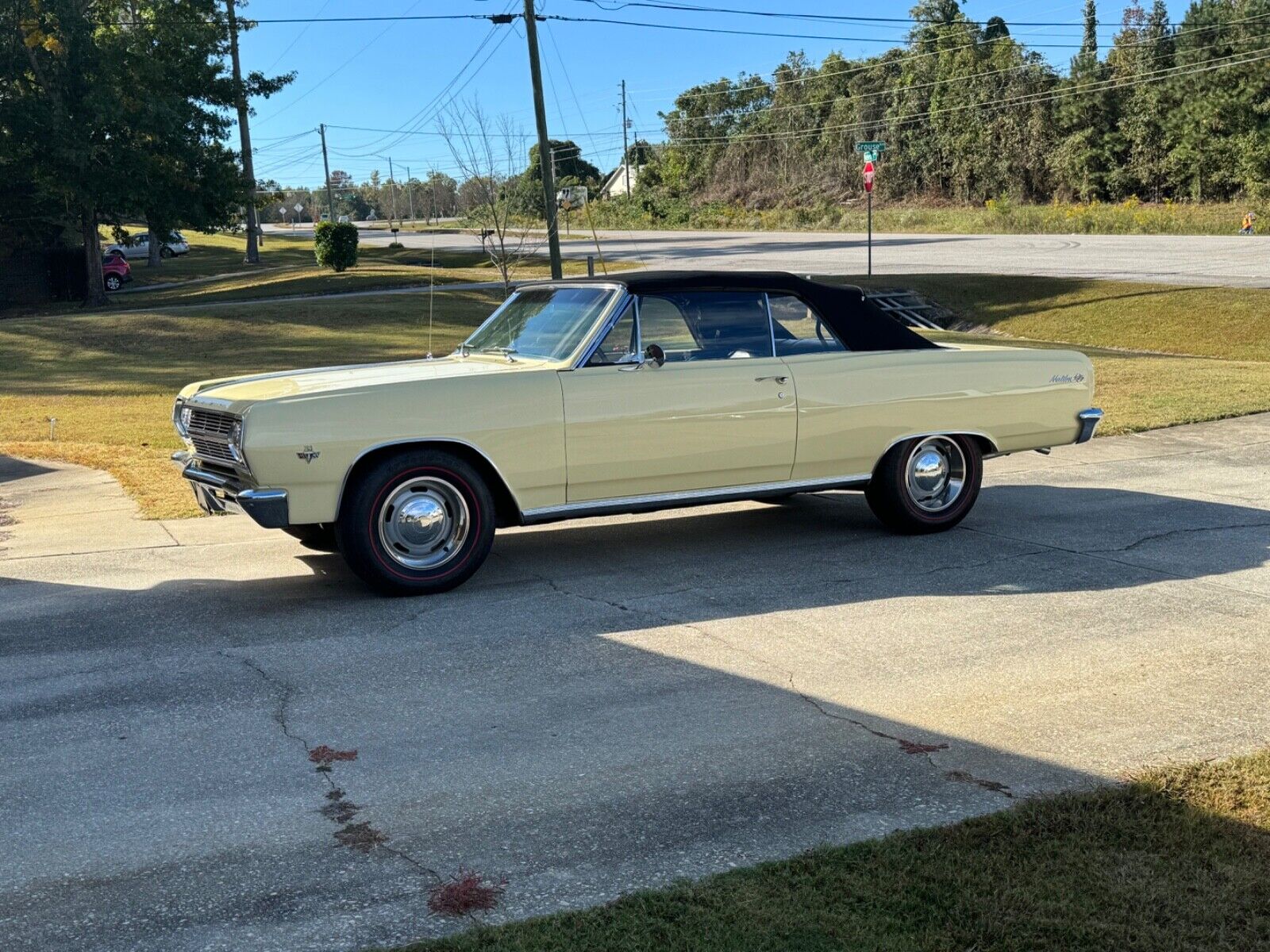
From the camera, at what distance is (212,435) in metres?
6.91

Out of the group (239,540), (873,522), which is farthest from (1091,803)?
(239,540)

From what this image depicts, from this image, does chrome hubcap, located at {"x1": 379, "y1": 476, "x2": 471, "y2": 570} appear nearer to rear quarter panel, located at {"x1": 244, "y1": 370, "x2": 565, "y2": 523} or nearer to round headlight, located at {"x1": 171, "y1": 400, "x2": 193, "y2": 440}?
rear quarter panel, located at {"x1": 244, "y1": 370, "x2": 565, "y2": 523}

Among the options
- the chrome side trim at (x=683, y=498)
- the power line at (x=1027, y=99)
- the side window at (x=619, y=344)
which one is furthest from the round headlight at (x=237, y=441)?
the power line at (x=1027, y=99)

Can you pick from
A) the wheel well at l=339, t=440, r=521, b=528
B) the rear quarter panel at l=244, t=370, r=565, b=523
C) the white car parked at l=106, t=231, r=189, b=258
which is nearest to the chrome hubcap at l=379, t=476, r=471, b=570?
the wheel well at l=339, t=440, r=521, b=528

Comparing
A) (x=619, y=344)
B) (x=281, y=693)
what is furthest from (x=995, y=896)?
(x=619, y=344)

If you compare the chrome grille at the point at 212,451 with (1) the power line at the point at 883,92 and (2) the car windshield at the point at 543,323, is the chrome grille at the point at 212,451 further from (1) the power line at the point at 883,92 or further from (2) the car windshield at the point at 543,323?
(1) the power line at the point at 883,92

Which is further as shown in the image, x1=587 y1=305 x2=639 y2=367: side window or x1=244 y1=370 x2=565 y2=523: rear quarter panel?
x1=587 y1=305 x2=639 y2=367: side window

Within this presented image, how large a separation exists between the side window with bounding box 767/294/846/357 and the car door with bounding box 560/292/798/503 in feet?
0.29

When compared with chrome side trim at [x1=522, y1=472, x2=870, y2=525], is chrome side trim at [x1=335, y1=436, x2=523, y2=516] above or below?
above

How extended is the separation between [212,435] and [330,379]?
2.24 ft

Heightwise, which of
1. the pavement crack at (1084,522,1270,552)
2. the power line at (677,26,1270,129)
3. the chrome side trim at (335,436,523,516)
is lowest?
the pavement crack at (1084,522,1270,552)

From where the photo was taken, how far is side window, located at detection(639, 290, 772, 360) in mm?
7434

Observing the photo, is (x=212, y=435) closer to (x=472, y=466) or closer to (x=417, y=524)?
(x=417, y=524)

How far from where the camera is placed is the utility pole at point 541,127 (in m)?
24.8
